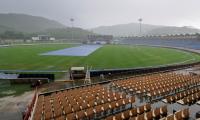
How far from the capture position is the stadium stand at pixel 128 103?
11195mm

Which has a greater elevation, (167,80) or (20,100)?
(167,80)

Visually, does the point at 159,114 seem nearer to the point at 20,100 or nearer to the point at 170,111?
the point at 170,111

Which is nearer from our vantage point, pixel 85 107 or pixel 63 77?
pixel 85 107

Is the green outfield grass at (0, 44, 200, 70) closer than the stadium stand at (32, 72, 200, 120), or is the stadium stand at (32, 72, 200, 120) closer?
the stadium stand at (32, 72, 200, 120)

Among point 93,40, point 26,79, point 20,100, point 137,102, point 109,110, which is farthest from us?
point 93,40

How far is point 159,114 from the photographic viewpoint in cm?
1117

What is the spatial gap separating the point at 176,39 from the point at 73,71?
82123 millimetres

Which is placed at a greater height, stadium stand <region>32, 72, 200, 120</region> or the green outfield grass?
stadium stand <region>32, 72, 200, 120</region>

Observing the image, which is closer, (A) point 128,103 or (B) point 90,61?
(A) point 128,103

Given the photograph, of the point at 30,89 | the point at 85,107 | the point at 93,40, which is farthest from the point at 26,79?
the point at 93,40

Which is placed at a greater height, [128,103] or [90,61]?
[128,103]

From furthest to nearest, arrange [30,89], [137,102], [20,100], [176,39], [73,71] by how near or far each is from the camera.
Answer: [176,39] → [73,71] → [30,89] → [20,100] → [137,102]

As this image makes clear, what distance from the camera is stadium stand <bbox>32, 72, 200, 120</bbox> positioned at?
1120 centimetres

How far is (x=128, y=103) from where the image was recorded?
13906 mm
